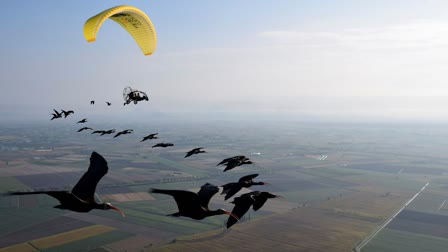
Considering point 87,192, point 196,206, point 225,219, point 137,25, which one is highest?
point 137,25

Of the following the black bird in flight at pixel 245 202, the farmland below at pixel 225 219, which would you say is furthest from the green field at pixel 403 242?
the black bird in flight at pixel 245 202

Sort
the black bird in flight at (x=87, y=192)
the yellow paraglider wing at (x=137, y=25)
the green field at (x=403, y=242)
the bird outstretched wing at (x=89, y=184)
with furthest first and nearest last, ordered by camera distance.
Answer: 1. the green field at (x=403, y=242)
2. the yellow paraglider wing at (x=137, y=25)
3. the bird outstretched wing at (x=89, y=184)
4. the black bird in flight at (x=87, y=192)

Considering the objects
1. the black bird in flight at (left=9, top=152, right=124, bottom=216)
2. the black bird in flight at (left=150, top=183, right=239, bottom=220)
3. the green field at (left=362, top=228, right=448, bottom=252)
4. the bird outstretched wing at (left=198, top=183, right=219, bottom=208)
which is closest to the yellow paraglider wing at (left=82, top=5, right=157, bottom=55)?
the black bird in flight at (left=9, top=152, right=124, bottom=216)

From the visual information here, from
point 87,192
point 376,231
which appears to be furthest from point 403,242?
point 87,192

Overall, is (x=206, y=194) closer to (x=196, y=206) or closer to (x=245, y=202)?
(x=196, y=206)

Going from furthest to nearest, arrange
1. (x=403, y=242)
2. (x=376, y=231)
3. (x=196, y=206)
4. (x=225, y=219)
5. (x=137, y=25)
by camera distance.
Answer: (x=225, y=219) → (x=376, y=231) → (x=403, y=242) → (x=137, y=25) → (x=196, y=206)

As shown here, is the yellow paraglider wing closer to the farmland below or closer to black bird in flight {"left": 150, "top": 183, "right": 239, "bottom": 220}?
black bird in flight {"left": 150, "top": 183, "right": 239, "bottom": 220}

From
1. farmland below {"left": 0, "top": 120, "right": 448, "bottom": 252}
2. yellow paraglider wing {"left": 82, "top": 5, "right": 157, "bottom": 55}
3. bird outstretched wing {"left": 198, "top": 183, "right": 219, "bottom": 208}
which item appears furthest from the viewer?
farmland below {"left": 0, "top": 120, "right": 448, "bottom": 252}

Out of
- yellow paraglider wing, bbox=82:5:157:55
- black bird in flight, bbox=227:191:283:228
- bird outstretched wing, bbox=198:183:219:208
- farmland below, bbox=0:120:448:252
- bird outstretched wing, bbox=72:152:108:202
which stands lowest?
farmland below, bbox=0:120:448:252

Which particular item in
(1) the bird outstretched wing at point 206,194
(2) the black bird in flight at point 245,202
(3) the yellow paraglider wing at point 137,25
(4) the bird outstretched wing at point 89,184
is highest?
(3) the yellow paraglider wing at point 137,25

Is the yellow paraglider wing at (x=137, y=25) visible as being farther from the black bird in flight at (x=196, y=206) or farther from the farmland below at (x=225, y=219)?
the farmland below at (x=225, y=219)

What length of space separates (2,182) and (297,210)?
93779mm

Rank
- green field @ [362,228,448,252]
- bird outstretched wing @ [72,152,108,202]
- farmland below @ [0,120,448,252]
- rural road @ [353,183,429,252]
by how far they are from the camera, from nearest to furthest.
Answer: bird outstretched wing @ [72,152,108,202], rural road @ [353,183,429,252], farmland below @ [0,120,448,252], green field @ [362,228,448,252]

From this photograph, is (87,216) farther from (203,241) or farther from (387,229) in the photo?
(387,229)
